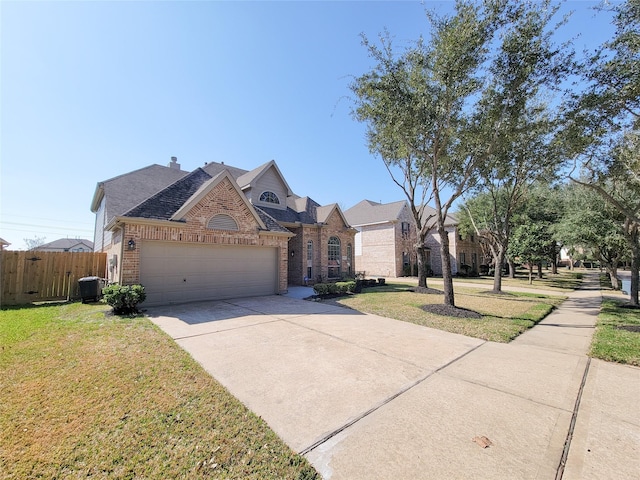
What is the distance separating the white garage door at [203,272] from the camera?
385 inches

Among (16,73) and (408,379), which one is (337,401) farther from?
(16,73)

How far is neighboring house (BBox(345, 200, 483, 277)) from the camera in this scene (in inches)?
1012

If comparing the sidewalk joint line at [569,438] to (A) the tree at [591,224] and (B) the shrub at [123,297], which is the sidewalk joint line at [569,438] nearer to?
Answer: (B) the shrub at [123,297]

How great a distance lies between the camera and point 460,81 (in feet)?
28.1

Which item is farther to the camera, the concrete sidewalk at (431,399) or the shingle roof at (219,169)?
the shingle roof at (219,169)

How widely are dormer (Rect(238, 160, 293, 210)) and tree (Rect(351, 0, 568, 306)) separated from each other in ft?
25.1

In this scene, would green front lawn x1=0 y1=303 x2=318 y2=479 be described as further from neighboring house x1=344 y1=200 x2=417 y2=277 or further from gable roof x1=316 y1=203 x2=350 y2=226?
neighboring house x1=344 y1=200 x2=417 y2=277

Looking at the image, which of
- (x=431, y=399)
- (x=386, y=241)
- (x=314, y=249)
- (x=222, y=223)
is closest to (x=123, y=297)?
(x=222, y=223)

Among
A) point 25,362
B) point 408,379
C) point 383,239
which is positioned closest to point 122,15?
point 25,362

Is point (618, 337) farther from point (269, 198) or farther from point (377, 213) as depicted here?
point (377, 213)

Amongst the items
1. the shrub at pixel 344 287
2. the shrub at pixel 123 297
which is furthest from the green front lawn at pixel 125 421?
the shrub at pixel 344 287

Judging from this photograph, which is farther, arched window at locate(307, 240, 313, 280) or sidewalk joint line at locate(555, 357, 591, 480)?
arched window at locate(307, 240, 313, 280)

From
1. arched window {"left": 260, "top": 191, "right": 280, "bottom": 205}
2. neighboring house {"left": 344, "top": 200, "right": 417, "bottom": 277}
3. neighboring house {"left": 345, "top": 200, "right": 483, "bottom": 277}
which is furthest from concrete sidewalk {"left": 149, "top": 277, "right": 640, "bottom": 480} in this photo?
neighboring house {"left": 345, "top": 200, "right": 483, "bottom": 277}

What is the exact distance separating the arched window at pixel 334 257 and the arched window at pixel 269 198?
14.5ft
